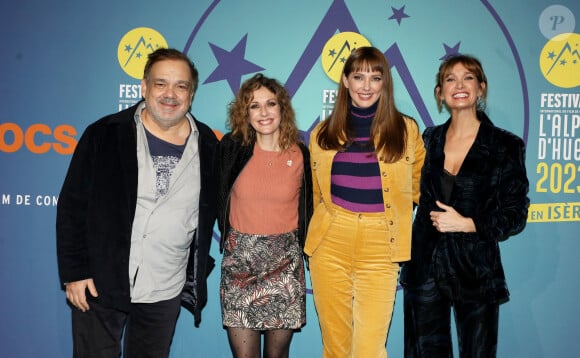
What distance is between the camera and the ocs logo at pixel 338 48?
2.81 metres

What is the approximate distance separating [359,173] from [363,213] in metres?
0.19

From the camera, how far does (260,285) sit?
221 centimetres

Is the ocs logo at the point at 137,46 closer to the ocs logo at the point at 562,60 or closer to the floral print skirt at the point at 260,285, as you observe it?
the floral print skirt at the point at 260,285

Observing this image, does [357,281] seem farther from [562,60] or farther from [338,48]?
[562,60]

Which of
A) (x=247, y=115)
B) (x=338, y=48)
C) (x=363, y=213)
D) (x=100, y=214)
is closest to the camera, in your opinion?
(x=100, y=214)

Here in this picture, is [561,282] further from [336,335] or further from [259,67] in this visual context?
[259,67]

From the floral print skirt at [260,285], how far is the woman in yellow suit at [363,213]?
0.49ft

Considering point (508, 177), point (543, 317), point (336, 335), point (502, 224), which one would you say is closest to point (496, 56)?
point (508, 177)

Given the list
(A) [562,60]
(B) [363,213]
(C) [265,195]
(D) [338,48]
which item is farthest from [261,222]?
(A) [562,60]

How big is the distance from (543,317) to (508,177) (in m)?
1.32

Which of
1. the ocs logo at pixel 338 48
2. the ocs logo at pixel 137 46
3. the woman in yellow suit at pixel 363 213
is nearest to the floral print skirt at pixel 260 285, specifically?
the woman in yellow suit at pixel 363 213

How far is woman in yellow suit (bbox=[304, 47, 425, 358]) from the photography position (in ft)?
7.17

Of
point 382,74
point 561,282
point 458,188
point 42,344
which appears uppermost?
point 382,74

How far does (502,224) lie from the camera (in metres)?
2.13
